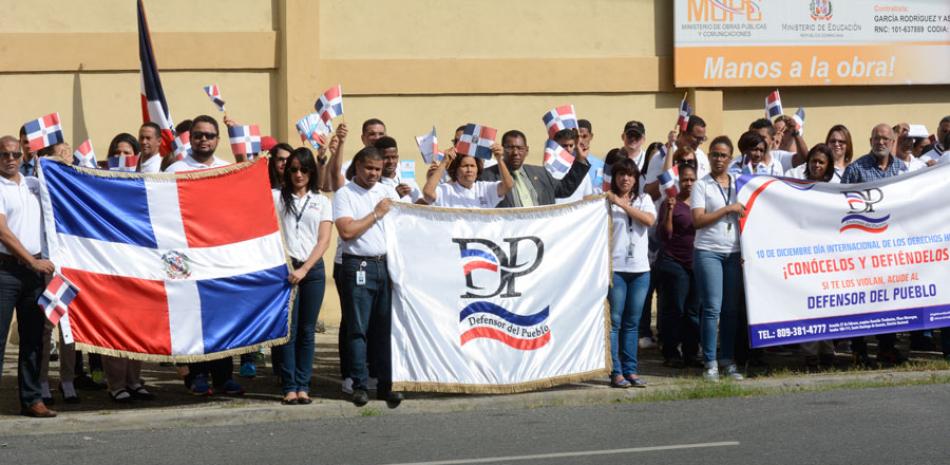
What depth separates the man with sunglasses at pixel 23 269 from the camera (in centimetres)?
920

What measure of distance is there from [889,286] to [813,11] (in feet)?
15.7

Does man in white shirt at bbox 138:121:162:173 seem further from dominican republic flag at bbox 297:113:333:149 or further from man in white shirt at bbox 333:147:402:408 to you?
man in white shirt at bbox 333:147:402:408

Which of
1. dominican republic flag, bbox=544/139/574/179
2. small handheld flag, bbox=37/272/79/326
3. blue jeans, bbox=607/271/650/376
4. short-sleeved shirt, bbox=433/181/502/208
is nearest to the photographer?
small handheld flag, bbox=37/272/79/326

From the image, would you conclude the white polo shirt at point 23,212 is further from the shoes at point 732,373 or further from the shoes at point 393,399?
the shoes at point 732,373

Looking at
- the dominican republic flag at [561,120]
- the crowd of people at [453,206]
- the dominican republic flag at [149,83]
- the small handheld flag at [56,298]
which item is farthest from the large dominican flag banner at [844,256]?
the dominican republic flag at [149,83]

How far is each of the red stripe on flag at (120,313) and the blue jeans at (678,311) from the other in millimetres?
4375

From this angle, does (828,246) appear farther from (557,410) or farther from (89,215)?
(89,215)

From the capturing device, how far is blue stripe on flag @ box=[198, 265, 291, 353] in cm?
968

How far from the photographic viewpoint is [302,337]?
32.4 ft

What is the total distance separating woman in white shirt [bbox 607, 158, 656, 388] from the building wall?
4.50 metres

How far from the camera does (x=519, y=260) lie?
33.5ft

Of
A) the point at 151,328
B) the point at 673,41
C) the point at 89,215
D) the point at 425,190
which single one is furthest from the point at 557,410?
the point at 673,41

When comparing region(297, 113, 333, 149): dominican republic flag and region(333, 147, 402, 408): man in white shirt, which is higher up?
region(297, 113, 333, 149): dominican republic flag

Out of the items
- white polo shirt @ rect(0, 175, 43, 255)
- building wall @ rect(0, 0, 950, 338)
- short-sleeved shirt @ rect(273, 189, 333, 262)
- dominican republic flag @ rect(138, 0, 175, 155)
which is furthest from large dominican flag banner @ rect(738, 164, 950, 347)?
dominican republic flag @ rect(138, 0, 175, 155)
